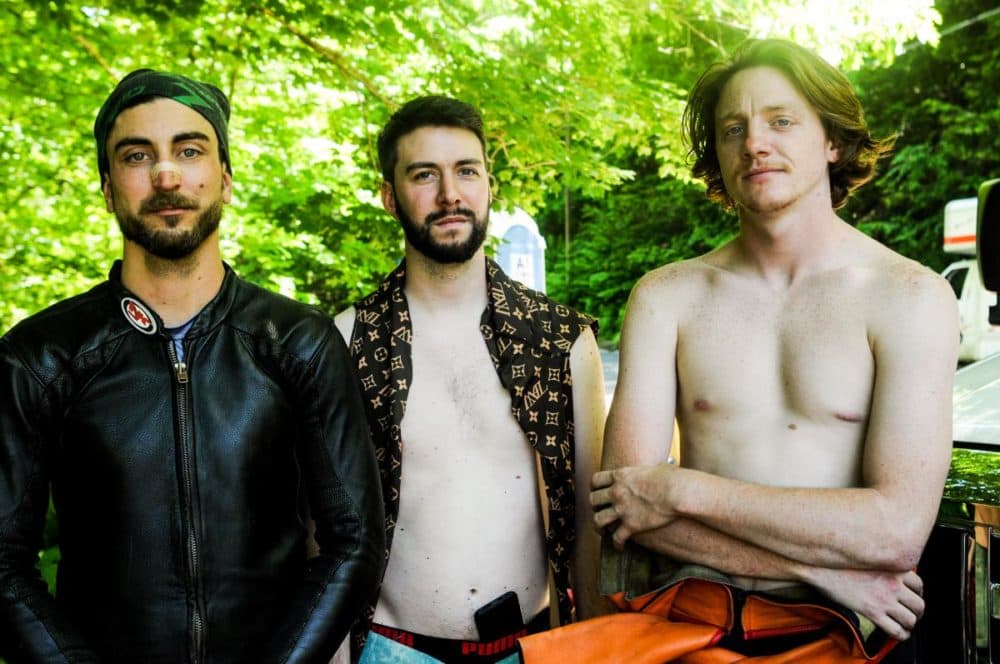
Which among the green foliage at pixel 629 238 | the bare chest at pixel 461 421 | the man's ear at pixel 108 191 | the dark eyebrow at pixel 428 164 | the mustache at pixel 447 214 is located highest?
the green foliage at pixel 629 238

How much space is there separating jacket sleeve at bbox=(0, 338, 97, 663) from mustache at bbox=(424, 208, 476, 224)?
3.46 feet

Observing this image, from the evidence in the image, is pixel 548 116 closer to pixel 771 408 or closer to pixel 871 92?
pixel 771 408

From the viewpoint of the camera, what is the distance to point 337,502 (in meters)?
1.71

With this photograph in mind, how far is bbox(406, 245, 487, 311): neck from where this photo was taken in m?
2.31

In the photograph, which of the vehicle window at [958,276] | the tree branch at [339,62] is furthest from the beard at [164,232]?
the vehicle window at [958,276]

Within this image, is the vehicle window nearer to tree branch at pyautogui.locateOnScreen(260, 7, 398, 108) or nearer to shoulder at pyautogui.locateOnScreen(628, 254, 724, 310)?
tree branch at pyautogui.locateOnScreen(260, 7, 398, 108)

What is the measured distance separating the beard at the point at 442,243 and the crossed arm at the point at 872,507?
85cm

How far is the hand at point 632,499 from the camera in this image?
1713 mm

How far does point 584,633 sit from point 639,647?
0.42ft

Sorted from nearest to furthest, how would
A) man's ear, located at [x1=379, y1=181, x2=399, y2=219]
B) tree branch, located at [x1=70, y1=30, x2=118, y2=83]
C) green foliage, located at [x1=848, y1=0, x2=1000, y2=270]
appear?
man's ear, located at [x1=379, y1=181, x2=399, y2=219] → tree branch, located at [x1=70, y1=30, x2=118, y2=83] → green foliage, located at [x1=848, y1=0, x2=1000, y2=270]

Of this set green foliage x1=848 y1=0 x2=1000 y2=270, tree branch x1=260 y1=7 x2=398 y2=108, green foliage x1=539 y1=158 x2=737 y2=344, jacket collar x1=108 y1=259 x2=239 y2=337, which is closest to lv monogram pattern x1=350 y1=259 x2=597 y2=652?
jacket collar x1=108 y1=259 x2=239 y2=337

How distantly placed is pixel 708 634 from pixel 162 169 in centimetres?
140

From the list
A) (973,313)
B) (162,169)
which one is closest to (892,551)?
(162,169)

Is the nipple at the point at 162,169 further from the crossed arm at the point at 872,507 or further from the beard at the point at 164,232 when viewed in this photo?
the crossed arm at the point at 872,507
